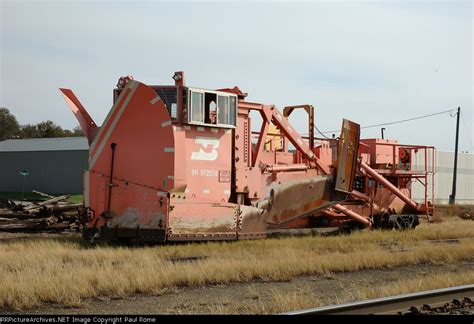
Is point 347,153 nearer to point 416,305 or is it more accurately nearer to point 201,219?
point 201,219

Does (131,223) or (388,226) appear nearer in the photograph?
(131,223)

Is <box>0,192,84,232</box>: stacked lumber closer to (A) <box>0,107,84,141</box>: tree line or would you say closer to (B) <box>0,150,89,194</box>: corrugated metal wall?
(B) <box>0,150,89,194</box>: corrugated metal wall

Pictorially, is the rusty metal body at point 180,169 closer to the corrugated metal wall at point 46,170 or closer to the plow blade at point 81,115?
the plow blade at point 81,115

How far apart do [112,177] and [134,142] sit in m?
1.05

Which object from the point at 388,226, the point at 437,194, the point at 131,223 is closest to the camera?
the point at 131,223

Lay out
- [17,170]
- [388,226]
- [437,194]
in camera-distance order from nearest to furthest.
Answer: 1. [388,226]
2. [437,194]
3. [17,170]

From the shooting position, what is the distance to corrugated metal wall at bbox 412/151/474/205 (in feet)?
190

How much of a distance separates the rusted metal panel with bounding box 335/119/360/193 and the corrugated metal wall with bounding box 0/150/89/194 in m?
41.6

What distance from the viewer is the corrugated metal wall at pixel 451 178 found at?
5800 cm

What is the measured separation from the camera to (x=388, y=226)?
2083 centimetres

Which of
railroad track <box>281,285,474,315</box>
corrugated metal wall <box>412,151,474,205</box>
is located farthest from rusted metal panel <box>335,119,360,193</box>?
corrugated metal wall <box>412,151,474,205</box>

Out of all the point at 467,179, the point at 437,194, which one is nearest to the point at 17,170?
the point at 437,194

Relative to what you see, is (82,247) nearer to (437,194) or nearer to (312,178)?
(312,178)

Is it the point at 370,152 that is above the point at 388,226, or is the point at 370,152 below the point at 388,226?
above
